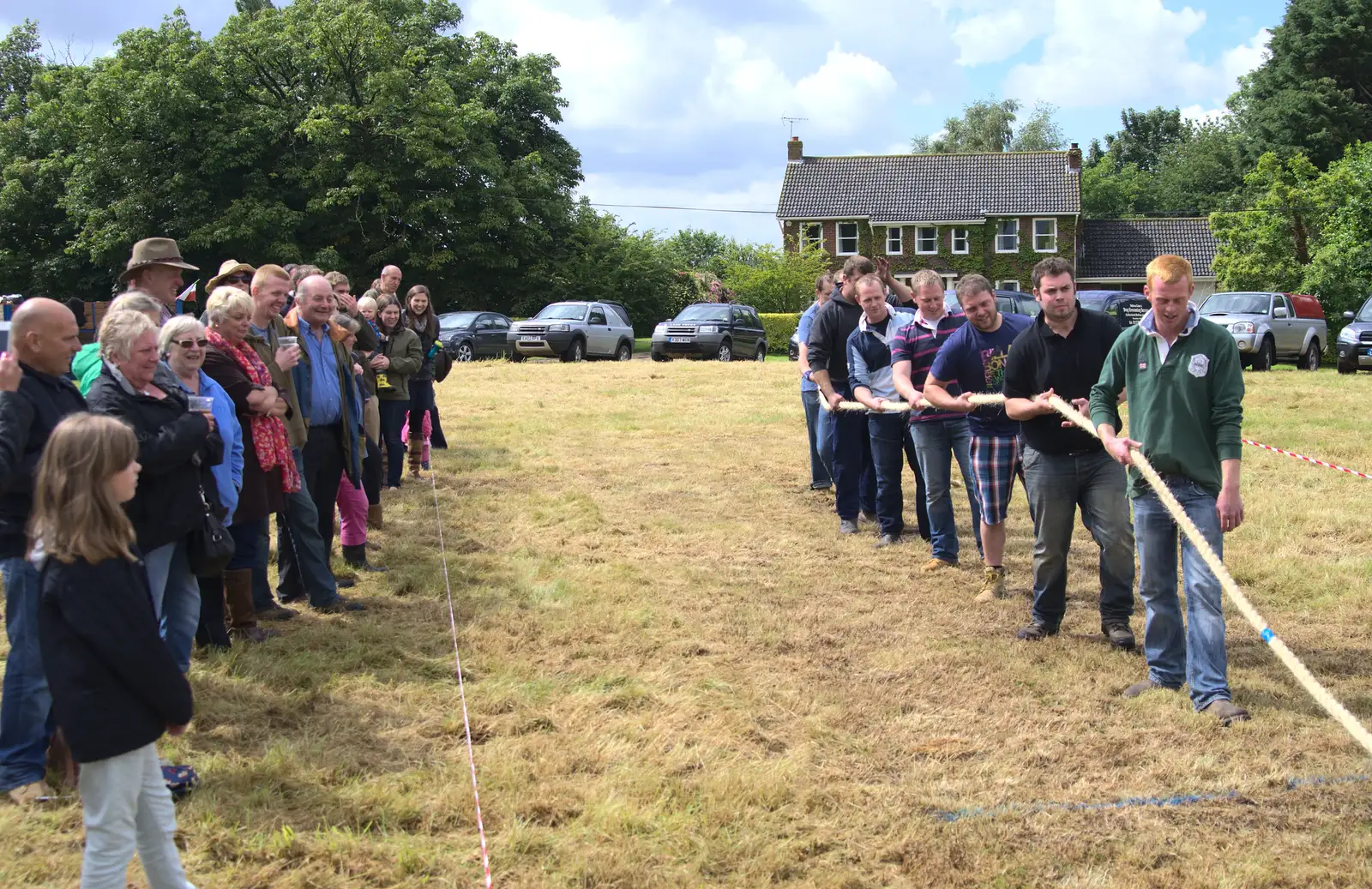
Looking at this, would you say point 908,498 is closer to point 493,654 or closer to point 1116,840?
point 493,654

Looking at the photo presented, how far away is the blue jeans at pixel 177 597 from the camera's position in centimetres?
458

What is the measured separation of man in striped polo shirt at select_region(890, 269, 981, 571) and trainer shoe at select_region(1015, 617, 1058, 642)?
1.47m

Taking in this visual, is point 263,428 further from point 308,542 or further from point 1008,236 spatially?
point 1008,236

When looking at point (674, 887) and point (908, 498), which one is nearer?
point (674, 887)

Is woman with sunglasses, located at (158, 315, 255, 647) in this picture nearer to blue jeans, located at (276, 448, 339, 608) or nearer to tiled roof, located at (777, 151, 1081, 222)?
blue jeans, located at (276, 448, 339, 608)

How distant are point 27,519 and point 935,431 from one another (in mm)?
5299

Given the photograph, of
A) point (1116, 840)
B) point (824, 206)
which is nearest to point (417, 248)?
point (824, 206)

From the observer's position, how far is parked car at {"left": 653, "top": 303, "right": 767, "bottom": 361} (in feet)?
91.2

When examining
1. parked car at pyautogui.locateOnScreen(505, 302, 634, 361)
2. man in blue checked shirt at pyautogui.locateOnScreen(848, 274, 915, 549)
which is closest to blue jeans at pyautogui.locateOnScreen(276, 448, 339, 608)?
man in blue checked shirt at pyautogui.locateOnScreen(848, 274, 915, 549)

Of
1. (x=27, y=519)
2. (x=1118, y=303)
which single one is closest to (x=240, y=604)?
(x=27, y=519)

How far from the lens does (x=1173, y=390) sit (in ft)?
16.1

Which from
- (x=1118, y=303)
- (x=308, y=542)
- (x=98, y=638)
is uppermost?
(x=1118, y=303)

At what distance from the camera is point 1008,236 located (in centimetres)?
5372

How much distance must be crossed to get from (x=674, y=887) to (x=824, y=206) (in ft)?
171
